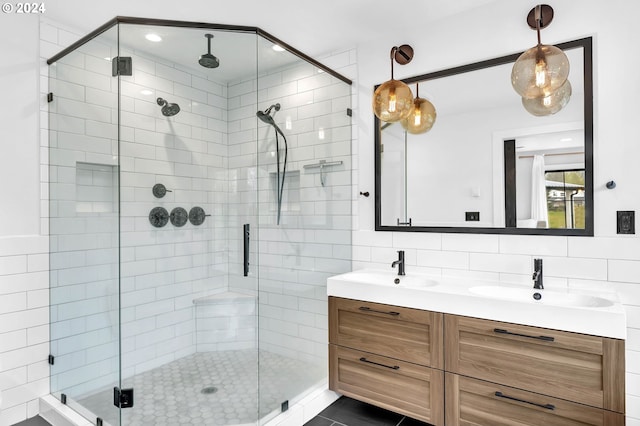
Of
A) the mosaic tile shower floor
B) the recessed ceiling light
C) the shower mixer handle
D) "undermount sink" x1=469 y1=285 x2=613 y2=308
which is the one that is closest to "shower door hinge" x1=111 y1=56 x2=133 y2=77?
the recessed ceiling light

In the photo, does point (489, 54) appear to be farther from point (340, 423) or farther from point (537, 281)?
point (340, 423)

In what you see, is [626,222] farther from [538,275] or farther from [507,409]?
[507,409]

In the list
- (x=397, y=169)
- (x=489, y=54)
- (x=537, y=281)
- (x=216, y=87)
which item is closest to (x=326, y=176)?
(x=397, y=169)

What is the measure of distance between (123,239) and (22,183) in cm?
94

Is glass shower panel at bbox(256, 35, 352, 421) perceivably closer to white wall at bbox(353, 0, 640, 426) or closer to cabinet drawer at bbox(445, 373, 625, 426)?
white wall at bbox(353, 0, 640, 426)

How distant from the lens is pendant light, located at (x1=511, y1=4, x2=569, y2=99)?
5.80 feet

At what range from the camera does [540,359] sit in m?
1.78

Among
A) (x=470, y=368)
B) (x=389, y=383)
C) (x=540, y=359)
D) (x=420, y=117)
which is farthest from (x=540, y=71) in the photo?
Answer: (x=389, y=383)

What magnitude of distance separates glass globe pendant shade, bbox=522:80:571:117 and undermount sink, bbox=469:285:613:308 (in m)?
1.02

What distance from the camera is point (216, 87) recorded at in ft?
6.89

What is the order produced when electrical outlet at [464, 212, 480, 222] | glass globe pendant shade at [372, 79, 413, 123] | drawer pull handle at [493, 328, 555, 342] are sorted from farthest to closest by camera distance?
electrical outlet at [464, 212, 480, 222]
glass globe pendant shade at [372, 79, 413, 123]
drawer pull handle at [493, 328, 555, 342]

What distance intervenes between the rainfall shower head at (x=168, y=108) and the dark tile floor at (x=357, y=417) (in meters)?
2.05

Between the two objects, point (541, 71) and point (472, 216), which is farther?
point (472, 216)

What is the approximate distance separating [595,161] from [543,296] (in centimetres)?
80
